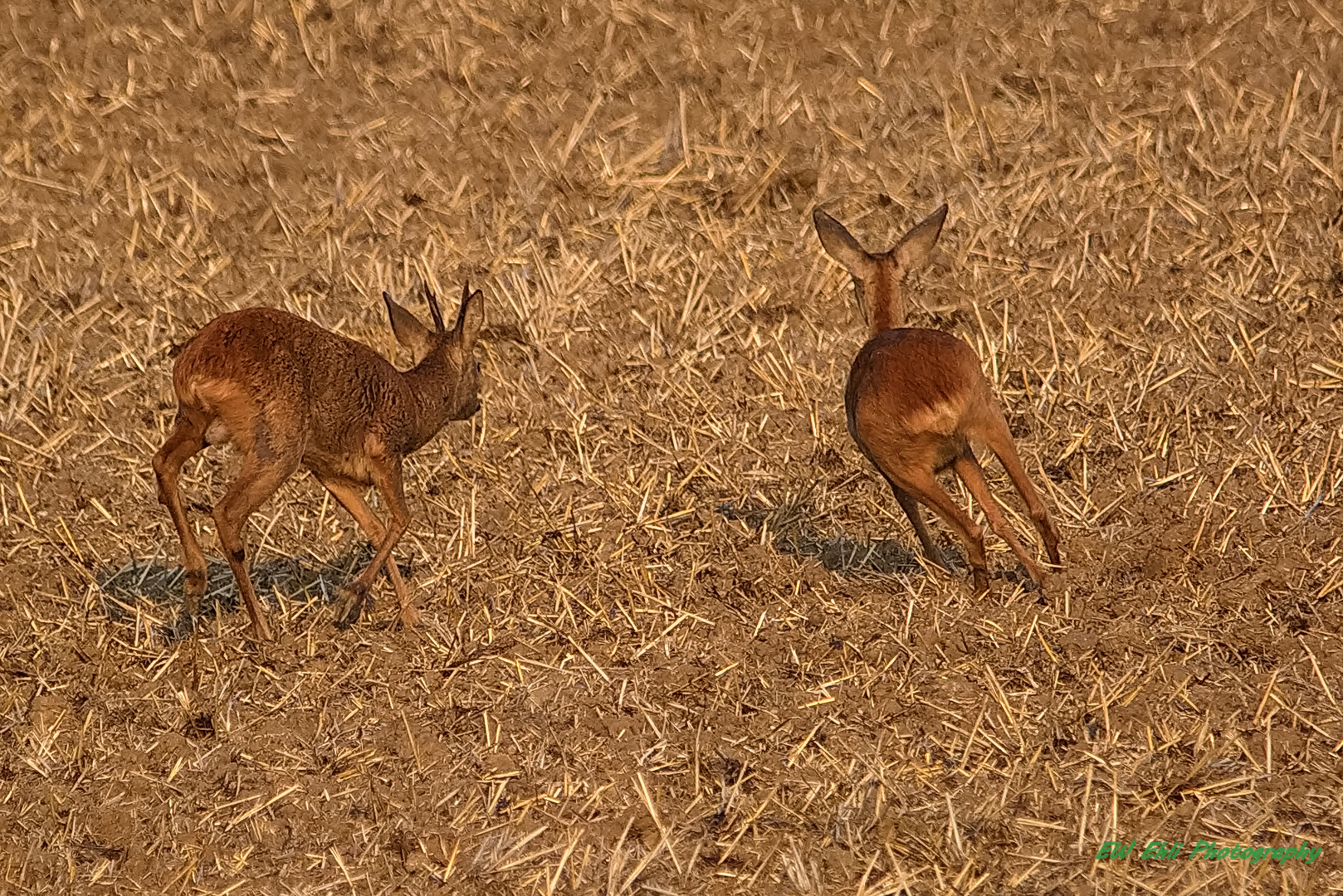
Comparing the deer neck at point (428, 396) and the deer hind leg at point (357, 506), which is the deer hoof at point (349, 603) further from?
the deer neck at point (428, 396)

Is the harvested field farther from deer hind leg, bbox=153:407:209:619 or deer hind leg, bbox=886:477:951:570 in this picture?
deer hind leg, bbox=153:407:209:619

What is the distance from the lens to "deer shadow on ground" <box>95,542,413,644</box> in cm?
818

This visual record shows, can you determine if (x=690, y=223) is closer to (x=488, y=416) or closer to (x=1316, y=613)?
(x=488, y=416)

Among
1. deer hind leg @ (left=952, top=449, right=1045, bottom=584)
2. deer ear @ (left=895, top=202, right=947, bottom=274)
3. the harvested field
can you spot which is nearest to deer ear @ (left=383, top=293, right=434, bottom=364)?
the harvested field

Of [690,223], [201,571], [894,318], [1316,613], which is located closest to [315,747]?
[201,571]

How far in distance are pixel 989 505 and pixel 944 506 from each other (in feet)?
0.96

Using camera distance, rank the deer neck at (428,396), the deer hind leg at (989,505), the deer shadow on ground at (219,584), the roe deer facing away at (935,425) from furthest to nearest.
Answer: the deer neck at (428,396) → the deer shadow on ground at (219,584) → the deer hind leg at (989,505) → the roe deer facing away at (935,425)

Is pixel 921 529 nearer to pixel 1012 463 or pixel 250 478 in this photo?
pixel 1012 463

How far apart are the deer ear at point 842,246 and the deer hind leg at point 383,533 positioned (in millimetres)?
2200

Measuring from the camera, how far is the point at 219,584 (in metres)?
8.52

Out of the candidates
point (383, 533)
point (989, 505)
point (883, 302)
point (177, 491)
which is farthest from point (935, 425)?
point (177, 491)

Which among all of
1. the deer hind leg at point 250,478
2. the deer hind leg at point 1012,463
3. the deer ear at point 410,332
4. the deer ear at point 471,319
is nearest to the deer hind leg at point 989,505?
the deer hind leg at point 1012,463

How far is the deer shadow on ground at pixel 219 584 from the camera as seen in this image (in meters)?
8.18

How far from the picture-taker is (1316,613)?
750 cm
